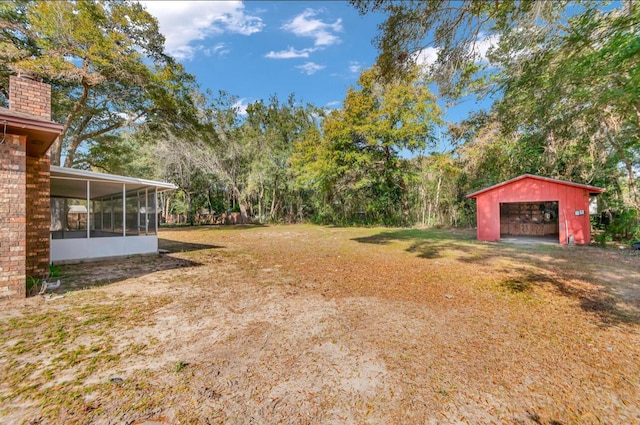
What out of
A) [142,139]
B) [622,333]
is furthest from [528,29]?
[142,139]

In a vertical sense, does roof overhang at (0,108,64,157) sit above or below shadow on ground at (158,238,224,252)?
above

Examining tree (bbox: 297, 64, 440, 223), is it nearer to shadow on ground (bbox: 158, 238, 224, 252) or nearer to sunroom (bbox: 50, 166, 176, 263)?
shadow on ground (bbox: 158, 238, 224, 252)

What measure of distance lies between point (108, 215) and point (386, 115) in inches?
638

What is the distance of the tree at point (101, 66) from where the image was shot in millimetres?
8766

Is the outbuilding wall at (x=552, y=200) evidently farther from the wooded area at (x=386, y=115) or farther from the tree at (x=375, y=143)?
the tree at (x=375, y=143)

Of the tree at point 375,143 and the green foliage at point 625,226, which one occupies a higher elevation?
the tree at point 375,143

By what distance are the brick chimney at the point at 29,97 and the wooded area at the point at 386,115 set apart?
1512 mm

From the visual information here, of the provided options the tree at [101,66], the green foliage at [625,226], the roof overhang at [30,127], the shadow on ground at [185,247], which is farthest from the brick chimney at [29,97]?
the green foliage at [625,226]

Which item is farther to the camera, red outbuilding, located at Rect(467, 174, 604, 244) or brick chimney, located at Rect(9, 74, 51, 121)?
red outbuilding, located at Rect(467, 174, 604, 244)

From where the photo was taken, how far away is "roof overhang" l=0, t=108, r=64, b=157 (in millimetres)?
3926

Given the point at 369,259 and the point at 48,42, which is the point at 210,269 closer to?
the point at 369,259

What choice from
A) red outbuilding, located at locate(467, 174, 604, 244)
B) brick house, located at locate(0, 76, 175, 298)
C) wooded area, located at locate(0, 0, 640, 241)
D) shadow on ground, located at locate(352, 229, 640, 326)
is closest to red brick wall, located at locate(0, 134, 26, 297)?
brick house, located at locate(0, 76, 175, 298)

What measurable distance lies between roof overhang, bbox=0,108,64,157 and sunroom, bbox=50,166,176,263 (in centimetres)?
240

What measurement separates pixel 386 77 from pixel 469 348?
518 centimetres
